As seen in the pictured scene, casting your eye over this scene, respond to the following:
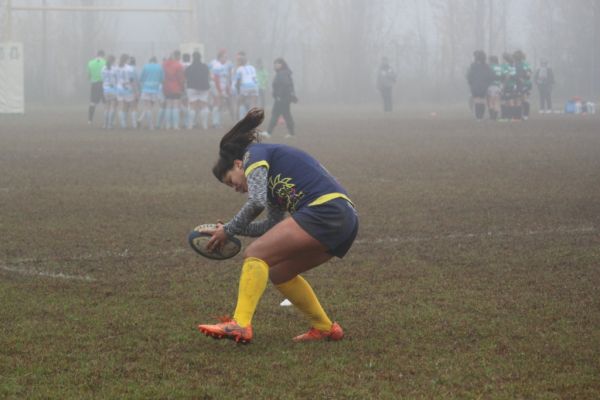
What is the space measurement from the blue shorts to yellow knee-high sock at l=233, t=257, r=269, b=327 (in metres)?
0.34

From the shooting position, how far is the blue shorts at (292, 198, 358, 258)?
613 centimetres

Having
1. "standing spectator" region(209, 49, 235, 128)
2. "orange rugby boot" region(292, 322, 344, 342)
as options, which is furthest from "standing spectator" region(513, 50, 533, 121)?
"orange rugby boot" region(292, 322, 344, 342)

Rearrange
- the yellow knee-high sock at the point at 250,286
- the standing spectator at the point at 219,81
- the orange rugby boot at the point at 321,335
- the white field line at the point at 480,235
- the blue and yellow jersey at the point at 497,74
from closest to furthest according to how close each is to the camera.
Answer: the yellow knee-high sock at the point at 250,286, the orange rugby boot at the point at 321,335, the white field line at the point at 480,235, the standing spectator at the point at 219,81, the blue and yellow jersey at the point at 497,74

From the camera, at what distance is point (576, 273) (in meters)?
8.59

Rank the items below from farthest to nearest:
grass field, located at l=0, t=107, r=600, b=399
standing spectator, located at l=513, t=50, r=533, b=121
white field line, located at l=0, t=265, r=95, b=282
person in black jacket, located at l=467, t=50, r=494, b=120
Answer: standing spectator, located at l=513, t=50, r=533, b=121, person in black jacket, located at l=467, t=50, r=494, b=120, white field line, located at l=0, t=265, r=95, b=282, grass field, located at l=0, t=107, r=600, b=399

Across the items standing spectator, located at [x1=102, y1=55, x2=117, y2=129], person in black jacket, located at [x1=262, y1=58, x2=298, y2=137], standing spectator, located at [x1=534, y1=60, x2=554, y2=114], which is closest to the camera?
person in black jacket, located at [x1=262, y1=58, x2=298, y2=137]

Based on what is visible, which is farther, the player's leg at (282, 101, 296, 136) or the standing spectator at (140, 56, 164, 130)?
the standing spectator at (140, 56, 164, 130)

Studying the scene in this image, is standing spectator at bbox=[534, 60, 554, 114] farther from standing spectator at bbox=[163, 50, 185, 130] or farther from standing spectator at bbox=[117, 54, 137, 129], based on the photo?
standing spectator at bbox=[117, 54, 137, 129]

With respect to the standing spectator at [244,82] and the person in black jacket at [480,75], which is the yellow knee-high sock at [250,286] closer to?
the standing spectator at [244,82]

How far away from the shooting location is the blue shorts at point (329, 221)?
20.1 feet

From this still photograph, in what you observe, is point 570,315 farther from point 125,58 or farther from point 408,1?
point 408,1

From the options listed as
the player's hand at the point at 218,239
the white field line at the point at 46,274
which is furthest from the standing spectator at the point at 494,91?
the player's hand at the point at 218,239

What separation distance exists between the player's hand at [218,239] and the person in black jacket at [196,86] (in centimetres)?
2353

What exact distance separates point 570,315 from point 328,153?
14447 mm
